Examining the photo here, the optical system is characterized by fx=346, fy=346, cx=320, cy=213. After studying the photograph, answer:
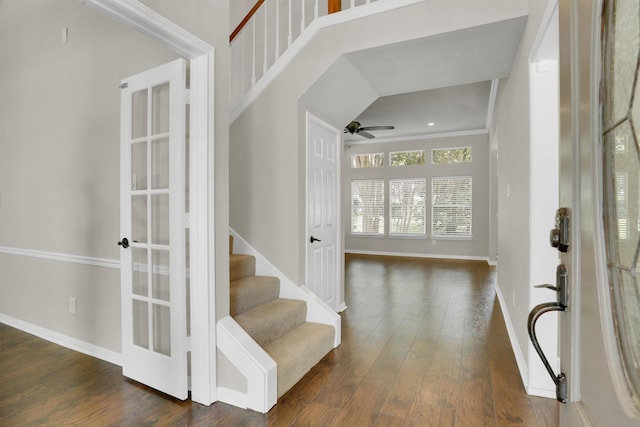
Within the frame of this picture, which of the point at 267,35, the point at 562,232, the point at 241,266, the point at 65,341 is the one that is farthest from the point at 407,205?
the point at 562,232

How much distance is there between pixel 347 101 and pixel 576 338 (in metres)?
3.41

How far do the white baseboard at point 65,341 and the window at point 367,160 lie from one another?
7428 millimetres

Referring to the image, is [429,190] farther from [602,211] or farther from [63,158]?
[602,211]

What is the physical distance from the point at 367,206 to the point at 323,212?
5.57m

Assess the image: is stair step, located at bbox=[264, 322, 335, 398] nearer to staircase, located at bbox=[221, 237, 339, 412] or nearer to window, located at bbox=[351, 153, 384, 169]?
staircase, located at bbox=[221, 237, 339, 412]

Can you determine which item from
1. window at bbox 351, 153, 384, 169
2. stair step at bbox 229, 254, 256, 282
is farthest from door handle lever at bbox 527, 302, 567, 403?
window at bbox 351, 153, 384, 169

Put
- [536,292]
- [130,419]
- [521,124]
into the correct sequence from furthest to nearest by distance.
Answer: [521,124] < [536,292] < [130,419]

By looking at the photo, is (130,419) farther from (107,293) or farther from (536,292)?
(536,292)

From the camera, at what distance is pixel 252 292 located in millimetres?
2883

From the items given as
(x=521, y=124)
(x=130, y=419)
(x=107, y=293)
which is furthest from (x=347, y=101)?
(x=130, y=419)

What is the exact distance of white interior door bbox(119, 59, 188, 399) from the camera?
2184mm

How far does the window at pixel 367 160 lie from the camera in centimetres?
905

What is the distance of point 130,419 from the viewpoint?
2018 millimetres

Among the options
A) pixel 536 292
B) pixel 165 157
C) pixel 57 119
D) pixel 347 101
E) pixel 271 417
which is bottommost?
pixel 271 417
